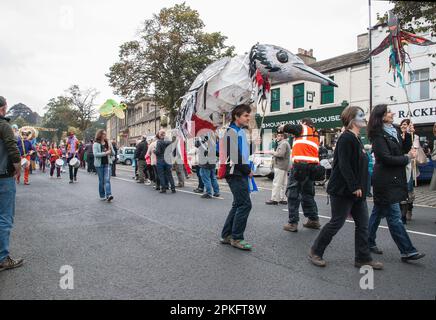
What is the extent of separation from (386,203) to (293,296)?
1.97 meters

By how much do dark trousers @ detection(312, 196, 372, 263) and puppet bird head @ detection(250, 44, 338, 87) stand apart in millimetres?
1922

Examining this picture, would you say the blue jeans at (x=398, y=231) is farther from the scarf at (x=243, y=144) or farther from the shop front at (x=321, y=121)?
the shop front at (x=321, y=121)

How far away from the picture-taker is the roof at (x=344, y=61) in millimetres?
23802

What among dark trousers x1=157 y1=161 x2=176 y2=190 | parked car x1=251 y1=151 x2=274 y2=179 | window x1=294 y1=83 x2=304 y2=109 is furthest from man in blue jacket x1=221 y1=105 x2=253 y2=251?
window x1=294 y1=83 x2=304 y2=109

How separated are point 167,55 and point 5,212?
90.2 feet

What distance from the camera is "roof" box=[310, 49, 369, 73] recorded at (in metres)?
23.8

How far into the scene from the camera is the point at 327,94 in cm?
2572

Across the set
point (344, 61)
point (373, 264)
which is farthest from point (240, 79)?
point (344, 61)

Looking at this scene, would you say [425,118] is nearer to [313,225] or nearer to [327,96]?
[327,96]

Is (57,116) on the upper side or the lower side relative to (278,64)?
upper

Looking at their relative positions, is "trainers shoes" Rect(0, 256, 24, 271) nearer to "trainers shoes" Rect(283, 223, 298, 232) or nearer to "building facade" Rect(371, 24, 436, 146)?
"trainers shoes" Rect(283, 223, 298, 232)

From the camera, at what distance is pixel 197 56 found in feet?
96.9

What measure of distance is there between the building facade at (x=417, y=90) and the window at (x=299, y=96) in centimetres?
603
